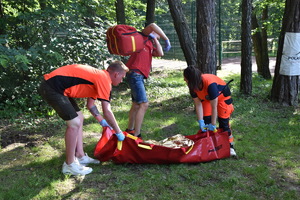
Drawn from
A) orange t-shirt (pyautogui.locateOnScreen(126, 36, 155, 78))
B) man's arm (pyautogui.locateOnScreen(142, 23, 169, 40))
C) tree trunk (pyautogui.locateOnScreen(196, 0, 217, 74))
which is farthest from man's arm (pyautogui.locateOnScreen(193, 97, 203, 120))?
tree trunk (pyautogui.locateOnScreen(196, 0, 217, 74))

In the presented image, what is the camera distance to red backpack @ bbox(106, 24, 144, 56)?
3.98m

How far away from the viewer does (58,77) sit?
10.9 feet

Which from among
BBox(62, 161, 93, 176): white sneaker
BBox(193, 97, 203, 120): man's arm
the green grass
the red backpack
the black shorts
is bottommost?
the green grass

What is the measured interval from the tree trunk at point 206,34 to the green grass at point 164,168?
1067 millimetres

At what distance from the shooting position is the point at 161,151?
3.60 meters

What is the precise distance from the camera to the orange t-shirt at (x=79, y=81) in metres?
3.31

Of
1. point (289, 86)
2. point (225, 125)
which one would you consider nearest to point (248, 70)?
point (289, 86)

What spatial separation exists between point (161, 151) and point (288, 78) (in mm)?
4029

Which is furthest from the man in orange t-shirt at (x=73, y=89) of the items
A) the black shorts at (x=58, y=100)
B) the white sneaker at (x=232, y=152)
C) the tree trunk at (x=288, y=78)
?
the tree trunk at (x=288, y=78)

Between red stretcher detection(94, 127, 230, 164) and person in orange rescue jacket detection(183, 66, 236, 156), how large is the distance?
21 cm

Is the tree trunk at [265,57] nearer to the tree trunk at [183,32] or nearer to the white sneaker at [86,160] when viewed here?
the tree trunk at [183,32]

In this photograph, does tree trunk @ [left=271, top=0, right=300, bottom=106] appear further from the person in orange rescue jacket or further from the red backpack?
the red backpack

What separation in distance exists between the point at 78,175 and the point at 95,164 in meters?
0.37

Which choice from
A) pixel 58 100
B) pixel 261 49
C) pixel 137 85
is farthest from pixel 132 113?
pixel 261 49
